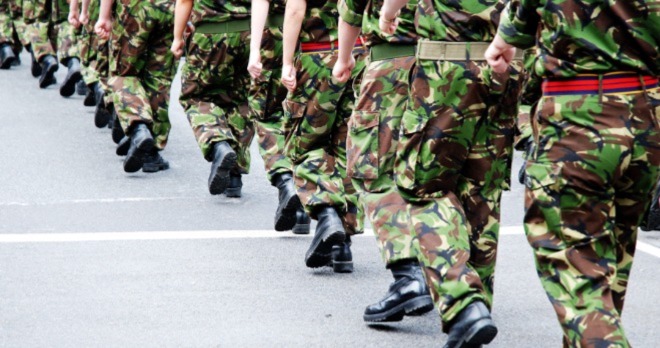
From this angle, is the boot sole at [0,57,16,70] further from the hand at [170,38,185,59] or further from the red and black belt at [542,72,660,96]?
the red and black belt at [542,72,660,96]

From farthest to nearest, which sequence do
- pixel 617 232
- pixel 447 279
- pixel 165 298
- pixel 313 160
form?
pixel 313 160 → pixel 165 298 → pixel 447 279 → pixel 617 232

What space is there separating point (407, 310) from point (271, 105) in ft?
8.57

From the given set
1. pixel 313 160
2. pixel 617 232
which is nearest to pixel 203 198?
pixel 313 160

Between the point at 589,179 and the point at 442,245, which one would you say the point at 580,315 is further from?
the point at 442,245

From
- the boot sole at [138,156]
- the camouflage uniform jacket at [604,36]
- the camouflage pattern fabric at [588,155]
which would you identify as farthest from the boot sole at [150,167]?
the camouflage uniform jacket at [604,36]

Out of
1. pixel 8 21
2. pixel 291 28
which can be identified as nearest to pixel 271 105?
pixel 291 28

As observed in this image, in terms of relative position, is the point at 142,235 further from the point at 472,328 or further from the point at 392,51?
the point at 472,328

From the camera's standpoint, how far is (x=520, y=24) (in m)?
4.47

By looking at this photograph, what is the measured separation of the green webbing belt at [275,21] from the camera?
7.62 meters

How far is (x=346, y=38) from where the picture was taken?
5.79 m

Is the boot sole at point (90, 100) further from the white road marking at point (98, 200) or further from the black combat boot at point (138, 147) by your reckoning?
the white road marking at point (98, 200)

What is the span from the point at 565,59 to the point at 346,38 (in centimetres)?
165

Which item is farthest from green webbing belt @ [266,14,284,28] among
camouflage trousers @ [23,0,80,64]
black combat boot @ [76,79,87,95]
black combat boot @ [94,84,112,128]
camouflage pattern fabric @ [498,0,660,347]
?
black combat boot @ [76,79,87,95]

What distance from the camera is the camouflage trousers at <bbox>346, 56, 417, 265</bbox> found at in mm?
5516
